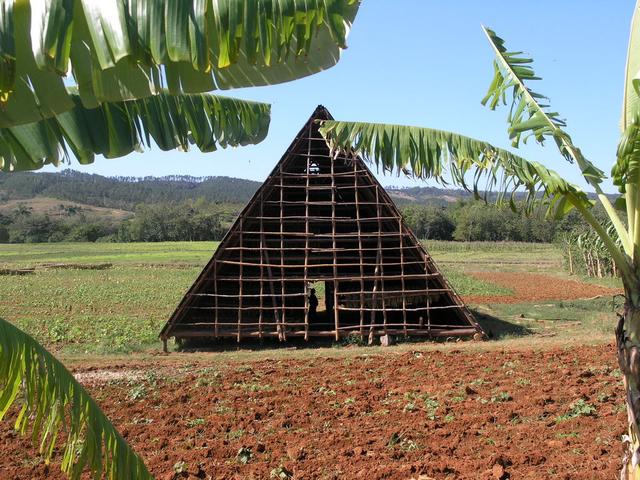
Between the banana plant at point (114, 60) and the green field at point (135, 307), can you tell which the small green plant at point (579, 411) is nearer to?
the banana plant at point (114, 60)

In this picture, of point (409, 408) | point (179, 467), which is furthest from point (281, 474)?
point (409, 408)

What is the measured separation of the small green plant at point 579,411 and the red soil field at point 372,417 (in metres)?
0.02

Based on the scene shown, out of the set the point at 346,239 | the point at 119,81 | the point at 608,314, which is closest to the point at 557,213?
the point at 119,81

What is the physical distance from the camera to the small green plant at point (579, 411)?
8.41 metres

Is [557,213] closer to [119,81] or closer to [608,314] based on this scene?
[119,81]

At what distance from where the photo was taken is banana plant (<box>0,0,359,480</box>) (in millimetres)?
2691

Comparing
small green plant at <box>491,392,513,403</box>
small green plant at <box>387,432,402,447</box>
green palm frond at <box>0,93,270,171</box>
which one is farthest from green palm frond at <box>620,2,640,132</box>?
→ small green plant at <box>491,392,513,403</box>

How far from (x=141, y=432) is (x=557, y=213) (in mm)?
5710

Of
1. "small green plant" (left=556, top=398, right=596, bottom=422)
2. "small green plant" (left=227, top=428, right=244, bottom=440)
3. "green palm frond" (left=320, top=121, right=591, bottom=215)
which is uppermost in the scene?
"green palm frond" (left=320, top=121, right=591, bottom=215)

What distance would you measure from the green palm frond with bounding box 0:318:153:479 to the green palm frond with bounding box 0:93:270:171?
1725mm

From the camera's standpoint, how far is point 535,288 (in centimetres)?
2972

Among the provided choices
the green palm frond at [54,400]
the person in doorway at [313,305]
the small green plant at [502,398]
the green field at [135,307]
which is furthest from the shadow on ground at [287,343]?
the green palm frond at [54,400]

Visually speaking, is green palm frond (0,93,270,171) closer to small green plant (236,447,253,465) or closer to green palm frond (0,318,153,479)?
green palm frond (0,318,153,479)

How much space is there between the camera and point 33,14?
271 centimetres
